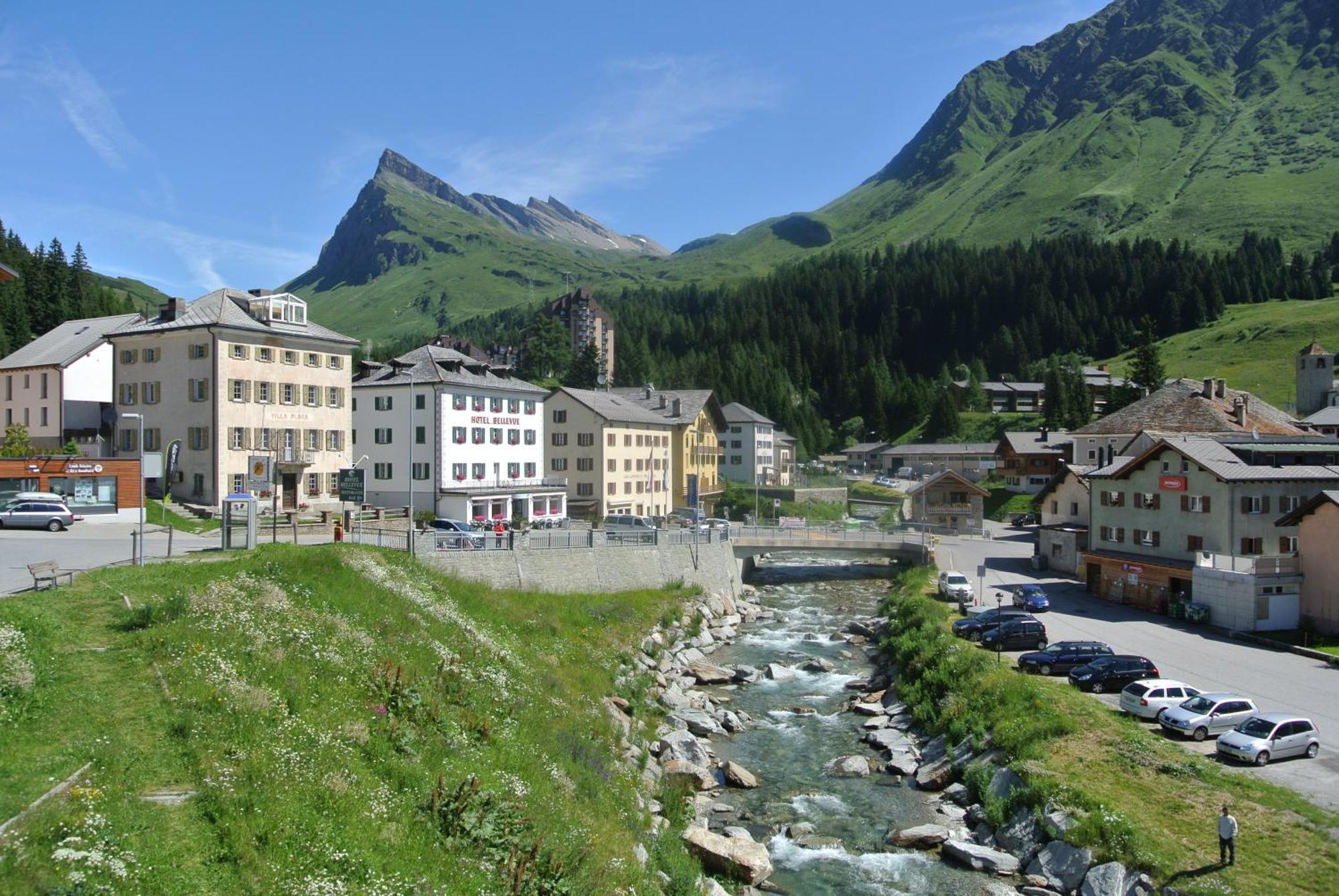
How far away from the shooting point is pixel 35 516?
40.5 meters

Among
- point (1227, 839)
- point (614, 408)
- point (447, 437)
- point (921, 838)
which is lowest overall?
point (921, 838)

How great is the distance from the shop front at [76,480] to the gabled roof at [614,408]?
4176cm

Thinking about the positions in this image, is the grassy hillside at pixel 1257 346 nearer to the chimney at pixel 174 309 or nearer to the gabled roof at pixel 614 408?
the gabled roof at pixel 614 408

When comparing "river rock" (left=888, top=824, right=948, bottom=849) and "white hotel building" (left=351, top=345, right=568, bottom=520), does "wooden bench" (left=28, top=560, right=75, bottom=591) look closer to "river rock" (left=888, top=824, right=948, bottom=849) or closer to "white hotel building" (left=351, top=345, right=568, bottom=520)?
"river rock" (left=888, top=824, right=948, bottom=849)

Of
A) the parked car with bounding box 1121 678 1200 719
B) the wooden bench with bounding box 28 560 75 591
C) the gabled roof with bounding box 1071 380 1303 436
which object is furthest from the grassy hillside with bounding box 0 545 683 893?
the gabled roof with bounding box 1071 380 1303 436

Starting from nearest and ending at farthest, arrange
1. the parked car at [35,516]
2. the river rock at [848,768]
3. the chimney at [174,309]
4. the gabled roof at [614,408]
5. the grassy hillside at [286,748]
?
the grassy hillside at [286,748]
the river rock at [848,768]
the parked car at [35,516]
the chimney at [174,309]
the gabled roof at [614,408]

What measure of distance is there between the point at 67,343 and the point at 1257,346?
6589 inches

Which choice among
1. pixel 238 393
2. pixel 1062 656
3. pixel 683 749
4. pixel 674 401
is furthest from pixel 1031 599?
pixel 674 401

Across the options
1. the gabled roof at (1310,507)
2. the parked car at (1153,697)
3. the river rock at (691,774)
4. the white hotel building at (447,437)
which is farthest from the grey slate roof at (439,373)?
the gabled roof at (1310,507)

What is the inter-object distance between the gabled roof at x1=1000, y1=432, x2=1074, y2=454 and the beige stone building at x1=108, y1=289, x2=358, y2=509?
81269 millimetres

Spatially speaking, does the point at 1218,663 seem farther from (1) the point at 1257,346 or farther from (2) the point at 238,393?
(1) the point at 1257,346

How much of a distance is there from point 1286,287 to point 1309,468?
526 feet

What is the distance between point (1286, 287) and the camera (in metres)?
177

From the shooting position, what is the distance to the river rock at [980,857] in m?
23.1
